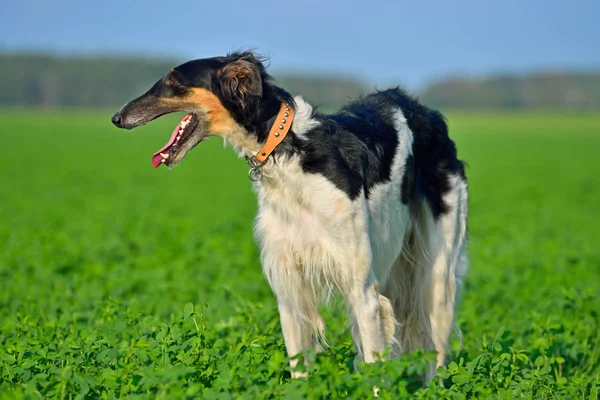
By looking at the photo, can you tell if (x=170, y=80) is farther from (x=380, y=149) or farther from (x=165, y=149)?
(x=380, y=149)

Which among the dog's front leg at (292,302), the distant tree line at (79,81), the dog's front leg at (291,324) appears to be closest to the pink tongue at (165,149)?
the dog's front leg at (292,302)

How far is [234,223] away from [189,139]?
10.2 metres

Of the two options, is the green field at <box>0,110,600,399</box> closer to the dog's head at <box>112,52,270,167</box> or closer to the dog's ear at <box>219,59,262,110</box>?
the dog's head at <box>112,52,270,167</box>

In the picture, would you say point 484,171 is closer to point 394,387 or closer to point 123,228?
point 123,228

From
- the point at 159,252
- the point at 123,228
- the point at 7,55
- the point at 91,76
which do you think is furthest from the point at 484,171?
the point at 7,55

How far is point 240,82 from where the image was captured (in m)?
5.15

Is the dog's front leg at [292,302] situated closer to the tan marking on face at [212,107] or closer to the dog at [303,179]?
the dog at [303,179]

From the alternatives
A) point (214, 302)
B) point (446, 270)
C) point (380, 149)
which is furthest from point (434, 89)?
point (380, 149)

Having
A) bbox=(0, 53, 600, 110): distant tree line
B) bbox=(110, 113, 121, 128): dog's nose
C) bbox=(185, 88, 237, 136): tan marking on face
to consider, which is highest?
bbox=(185, 88, 237, 136): tan marking on face

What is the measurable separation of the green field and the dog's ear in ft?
4.45

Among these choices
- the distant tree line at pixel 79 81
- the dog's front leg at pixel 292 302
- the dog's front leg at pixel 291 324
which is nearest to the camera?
the dog's front leg at pixel 292 302

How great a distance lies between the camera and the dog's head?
515 centimetres

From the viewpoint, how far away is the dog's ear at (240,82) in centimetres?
514

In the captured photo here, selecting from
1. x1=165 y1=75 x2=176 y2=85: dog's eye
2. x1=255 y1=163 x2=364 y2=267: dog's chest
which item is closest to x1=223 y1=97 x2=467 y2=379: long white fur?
x1=255 y1=163 x2=364 y2=267: dog's chest
